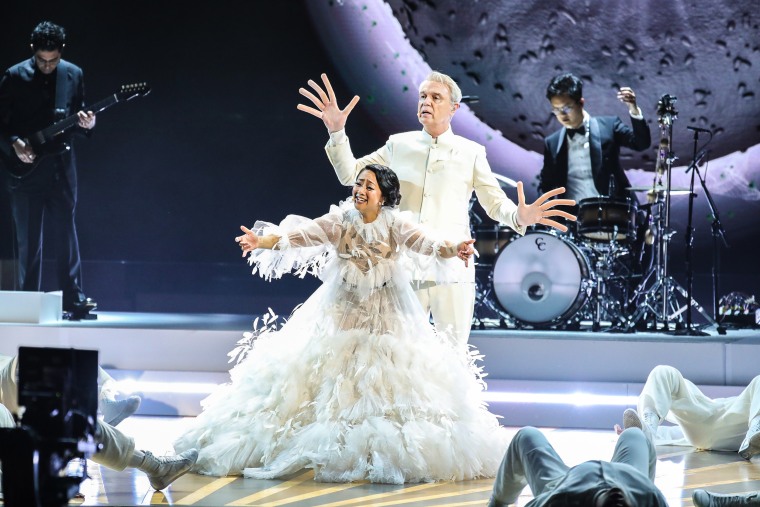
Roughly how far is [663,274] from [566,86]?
1504 mm

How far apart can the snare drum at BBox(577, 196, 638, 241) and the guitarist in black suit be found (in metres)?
3.55

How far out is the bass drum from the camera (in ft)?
24.3

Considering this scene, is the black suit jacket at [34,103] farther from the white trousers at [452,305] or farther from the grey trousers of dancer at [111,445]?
the grey trousers of dancer at [111,445]

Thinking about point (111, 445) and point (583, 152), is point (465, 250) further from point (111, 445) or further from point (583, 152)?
point (583, 152)

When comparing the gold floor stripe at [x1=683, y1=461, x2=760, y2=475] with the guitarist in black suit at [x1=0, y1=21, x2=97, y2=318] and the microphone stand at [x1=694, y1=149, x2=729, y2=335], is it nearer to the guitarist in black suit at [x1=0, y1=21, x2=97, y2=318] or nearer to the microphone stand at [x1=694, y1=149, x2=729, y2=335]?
the microphone stand at [x1=694, y1=149, x2=729, y2=335]

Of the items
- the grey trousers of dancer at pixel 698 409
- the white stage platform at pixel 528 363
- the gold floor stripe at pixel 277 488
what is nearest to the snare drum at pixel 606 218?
the white stage platform at pixel 528 363

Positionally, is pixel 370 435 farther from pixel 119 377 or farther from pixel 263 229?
pixel 119 377

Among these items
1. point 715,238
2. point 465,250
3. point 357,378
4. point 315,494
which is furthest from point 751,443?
point 715,238

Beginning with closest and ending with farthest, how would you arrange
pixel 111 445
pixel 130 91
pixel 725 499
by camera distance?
1. pixel 725 499
2. pixel 111 445
3. pixel 130 91

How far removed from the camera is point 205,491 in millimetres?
4086

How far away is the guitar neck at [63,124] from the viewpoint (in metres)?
7.32

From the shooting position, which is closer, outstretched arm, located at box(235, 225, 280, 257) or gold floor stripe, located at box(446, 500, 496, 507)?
gold floor stripe, located at box(446, 500, 496, 507)

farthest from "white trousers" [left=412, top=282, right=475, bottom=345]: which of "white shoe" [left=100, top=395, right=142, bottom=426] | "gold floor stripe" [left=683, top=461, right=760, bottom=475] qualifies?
"white shoe" [left=100, top=395, right=142, bottom=426]

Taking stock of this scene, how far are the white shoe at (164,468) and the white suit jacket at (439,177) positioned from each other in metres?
1.58
